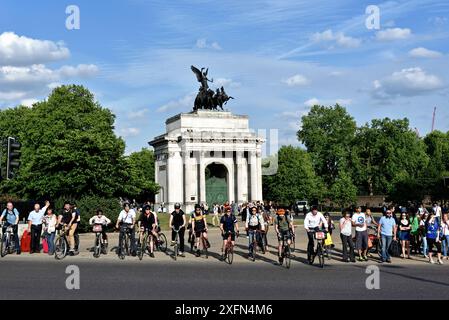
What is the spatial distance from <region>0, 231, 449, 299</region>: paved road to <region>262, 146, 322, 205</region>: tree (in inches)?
2674

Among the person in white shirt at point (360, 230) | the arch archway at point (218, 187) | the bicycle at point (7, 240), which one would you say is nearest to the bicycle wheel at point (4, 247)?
the bicycle at point (7, 240)

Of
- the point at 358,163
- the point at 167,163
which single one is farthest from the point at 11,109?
the point at 358,163

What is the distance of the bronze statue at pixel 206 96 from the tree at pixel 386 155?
32.8 meters

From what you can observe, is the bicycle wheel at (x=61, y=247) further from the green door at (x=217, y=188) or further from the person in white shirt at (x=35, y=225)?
the green door at (x=217, y=188)

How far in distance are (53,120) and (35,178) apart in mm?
19019

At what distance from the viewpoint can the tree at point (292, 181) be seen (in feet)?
293

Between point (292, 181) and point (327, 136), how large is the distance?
13757mm

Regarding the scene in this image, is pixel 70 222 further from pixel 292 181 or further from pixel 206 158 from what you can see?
pixel 292 181

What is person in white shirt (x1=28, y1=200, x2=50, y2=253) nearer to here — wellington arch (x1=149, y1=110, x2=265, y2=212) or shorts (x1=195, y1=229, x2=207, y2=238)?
shorts (x1=195, y1=229, x2=207, y2=238)

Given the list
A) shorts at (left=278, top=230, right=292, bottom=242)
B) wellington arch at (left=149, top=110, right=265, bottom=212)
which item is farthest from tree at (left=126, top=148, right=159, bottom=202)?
shorts at (left=278, top=230, right=292, bottom=242)

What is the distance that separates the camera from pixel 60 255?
2164 centimetres

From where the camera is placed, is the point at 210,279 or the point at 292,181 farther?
the point at 292,181

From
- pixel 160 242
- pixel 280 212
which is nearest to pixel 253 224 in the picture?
pixel 280 212

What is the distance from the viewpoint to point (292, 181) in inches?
3516
